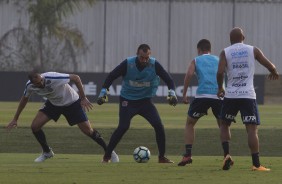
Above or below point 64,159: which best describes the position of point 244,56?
above

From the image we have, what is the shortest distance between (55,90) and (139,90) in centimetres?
150

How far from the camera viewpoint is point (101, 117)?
36.2m

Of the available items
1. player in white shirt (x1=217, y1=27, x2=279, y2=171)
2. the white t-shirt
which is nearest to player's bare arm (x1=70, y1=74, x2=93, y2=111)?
player in white shirt (x1=217, y1=27, x2=279, y2=171)

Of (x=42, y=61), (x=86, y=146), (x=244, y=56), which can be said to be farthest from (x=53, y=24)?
(x=244, y=56)

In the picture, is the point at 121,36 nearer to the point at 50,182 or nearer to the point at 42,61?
the point at 42,61

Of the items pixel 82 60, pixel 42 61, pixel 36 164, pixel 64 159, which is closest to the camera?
pixel 36 164

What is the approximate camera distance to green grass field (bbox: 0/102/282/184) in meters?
14.7

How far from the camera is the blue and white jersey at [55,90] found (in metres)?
18.6

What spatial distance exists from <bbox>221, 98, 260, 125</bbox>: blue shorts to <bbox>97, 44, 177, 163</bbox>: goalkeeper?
1952mm

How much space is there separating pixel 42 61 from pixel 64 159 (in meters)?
35.9

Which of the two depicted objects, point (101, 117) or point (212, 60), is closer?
point (212, 60)

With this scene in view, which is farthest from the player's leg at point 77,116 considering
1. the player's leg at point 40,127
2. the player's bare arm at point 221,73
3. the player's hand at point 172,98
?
the player's bare arm at point 221,73

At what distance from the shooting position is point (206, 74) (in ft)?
59.4

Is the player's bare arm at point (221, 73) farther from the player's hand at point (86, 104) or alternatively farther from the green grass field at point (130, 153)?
the player's hand at point (86, 104)
